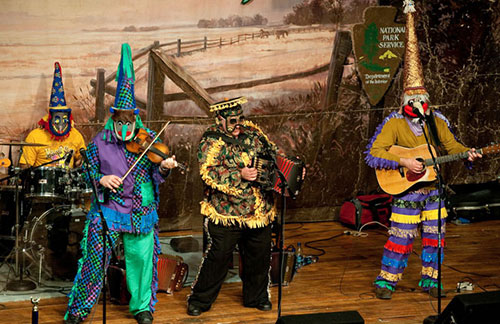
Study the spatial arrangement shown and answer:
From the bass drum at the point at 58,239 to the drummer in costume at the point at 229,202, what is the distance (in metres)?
1.33

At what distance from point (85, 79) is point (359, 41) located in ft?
11.5

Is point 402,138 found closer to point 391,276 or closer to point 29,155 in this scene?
point 391,276

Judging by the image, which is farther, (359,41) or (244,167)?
(359,41)

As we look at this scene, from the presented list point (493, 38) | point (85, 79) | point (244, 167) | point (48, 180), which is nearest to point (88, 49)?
point (85, 79)

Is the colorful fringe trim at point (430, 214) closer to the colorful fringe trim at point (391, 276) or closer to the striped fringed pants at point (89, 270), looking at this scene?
the colorful fringe trim at point (391, 276)

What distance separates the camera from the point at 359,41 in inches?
392

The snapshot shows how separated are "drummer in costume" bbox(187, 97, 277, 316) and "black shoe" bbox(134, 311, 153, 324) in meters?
0.41

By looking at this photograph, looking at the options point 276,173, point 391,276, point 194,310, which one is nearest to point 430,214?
point 391,276

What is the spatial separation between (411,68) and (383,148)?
2.45 ft

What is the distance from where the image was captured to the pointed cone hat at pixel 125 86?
5.80 metres

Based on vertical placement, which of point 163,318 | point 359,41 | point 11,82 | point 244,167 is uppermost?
point 359,41

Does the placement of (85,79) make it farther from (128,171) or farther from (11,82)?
(128,171)

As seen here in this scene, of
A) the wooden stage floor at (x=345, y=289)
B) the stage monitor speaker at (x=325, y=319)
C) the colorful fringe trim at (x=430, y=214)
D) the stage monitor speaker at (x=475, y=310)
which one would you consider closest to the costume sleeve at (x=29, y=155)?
the wooden stage floor at (x=345, y=289)

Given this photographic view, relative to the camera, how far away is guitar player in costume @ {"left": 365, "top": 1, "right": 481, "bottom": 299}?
656 cm
